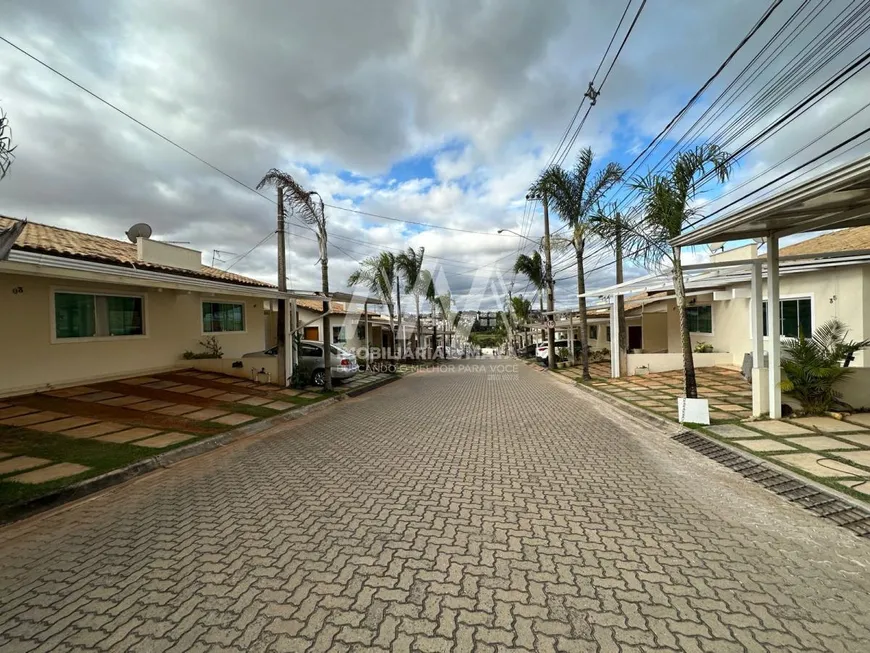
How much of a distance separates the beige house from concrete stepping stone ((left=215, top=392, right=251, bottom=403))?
268cm

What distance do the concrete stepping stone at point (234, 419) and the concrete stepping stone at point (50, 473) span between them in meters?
2.91

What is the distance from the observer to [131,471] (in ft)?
18.5

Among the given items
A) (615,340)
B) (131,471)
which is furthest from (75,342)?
(615,340)

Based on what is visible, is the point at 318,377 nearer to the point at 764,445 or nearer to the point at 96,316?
the point at 96,316

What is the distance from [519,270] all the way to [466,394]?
14.8m

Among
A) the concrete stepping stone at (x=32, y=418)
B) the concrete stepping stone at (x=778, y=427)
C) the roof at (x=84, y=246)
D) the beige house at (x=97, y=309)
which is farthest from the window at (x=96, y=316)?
the concrete stepping stone at (x=778, y=427)

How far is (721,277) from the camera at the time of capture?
1211cm

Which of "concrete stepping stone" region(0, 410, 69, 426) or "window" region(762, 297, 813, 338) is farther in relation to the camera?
"window" region(762, 297, 813, 338)

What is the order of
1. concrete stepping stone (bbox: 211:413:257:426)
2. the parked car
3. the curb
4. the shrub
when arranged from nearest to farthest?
the curb, the shrub, concrete stepping stone (bbox: 211:413:257:426), the parked car

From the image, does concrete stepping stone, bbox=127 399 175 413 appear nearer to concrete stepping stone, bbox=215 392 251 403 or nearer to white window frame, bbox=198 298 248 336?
concrete stepping stone, bbox=215 392 251 403

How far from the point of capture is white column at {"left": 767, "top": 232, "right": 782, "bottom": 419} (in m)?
7.40

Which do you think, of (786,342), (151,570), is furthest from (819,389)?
(151,570)

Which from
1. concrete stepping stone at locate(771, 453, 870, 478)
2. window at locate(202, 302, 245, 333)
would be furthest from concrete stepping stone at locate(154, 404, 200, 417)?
concrete stepping stone at locate(771, 453, 870, 478)

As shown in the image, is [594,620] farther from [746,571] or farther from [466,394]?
[466,394]
